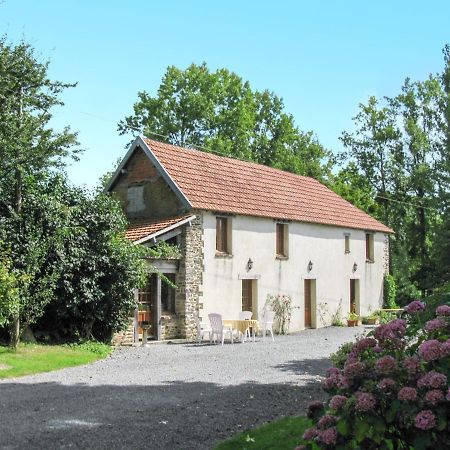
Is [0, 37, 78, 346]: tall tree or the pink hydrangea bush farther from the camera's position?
[0, 37, 78, 346]: tall tree

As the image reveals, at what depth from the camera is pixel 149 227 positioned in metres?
22.0

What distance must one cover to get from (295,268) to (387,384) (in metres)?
22.4

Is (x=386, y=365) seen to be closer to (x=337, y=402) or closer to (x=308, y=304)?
(x=337, y=402)

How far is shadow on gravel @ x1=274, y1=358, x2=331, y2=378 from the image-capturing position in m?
13.3

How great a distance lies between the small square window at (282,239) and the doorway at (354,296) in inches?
249

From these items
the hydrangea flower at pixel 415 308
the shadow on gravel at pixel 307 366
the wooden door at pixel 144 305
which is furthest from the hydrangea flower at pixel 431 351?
the wooden door at pixel 144 305

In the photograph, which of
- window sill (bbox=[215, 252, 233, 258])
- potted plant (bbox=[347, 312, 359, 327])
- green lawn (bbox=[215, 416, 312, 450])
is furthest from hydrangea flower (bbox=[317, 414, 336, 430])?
potted plant (bbox=[347, 312, 359, 327])

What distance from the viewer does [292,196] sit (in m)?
28.8

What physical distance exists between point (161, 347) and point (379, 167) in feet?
97.9

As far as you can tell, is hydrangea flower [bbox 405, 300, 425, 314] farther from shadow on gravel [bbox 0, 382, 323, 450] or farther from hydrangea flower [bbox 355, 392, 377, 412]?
shadow on gravel [bbox 0, 382, 323, 450]

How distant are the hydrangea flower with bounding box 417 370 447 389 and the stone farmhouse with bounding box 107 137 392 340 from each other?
16699 mm

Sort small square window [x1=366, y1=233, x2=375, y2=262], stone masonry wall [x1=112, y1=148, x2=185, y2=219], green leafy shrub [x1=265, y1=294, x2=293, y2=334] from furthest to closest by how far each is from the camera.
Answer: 1. small square window [x1=366, y1=233, x2=375, y2=262]
2. green leafy shrub [x1=265, y1=294, x2=293, y2=334]
3. stone masonry wall [x1=112, y1=148, x2=185, y2=219]

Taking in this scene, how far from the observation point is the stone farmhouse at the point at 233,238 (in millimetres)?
21500

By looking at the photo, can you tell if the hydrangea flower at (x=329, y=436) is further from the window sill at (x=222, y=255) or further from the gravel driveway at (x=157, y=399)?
the window sill at (x=222, y=255)
